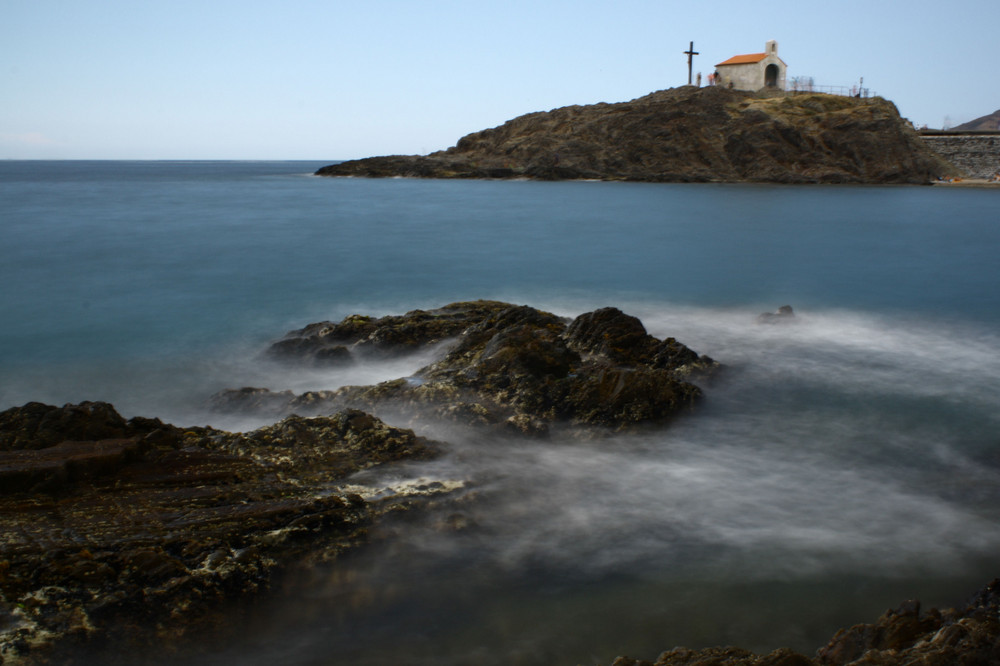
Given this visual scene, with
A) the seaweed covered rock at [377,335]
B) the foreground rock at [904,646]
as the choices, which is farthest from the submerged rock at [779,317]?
the foreground rock at [904,646]

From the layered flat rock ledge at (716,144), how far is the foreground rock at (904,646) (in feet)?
183

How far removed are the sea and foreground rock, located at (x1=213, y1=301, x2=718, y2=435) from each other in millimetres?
350

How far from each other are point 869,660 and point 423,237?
24120mm

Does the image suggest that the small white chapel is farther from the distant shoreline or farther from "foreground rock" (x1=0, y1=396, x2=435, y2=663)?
A: "foreground rock" (x1=0, y1=396, x2=435, y2=663)

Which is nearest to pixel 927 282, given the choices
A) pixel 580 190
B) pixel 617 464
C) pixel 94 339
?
pixel 617 464

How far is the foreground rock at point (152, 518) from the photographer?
4195mm

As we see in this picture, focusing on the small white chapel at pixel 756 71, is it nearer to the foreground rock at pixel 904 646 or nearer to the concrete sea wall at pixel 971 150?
the concrete sea wall at pixel 971 150

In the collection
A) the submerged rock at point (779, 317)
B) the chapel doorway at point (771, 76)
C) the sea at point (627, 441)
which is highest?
the chapel doorway at point (771, 76)

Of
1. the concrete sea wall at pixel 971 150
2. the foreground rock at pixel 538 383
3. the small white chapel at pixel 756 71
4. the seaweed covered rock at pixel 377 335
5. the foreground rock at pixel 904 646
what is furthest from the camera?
the small white chapel at pixel 756 71

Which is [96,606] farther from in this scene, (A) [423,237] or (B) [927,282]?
(A) [423,237]

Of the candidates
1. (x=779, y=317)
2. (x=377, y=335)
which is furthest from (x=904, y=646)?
(x=779, y=317)

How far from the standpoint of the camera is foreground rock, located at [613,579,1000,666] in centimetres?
339

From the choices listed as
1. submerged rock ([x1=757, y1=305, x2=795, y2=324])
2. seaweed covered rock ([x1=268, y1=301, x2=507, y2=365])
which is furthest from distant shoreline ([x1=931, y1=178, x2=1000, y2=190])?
seaweed covered rock ([x1=268, y1=301, x2=507, y2=365])

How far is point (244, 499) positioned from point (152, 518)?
61cm
